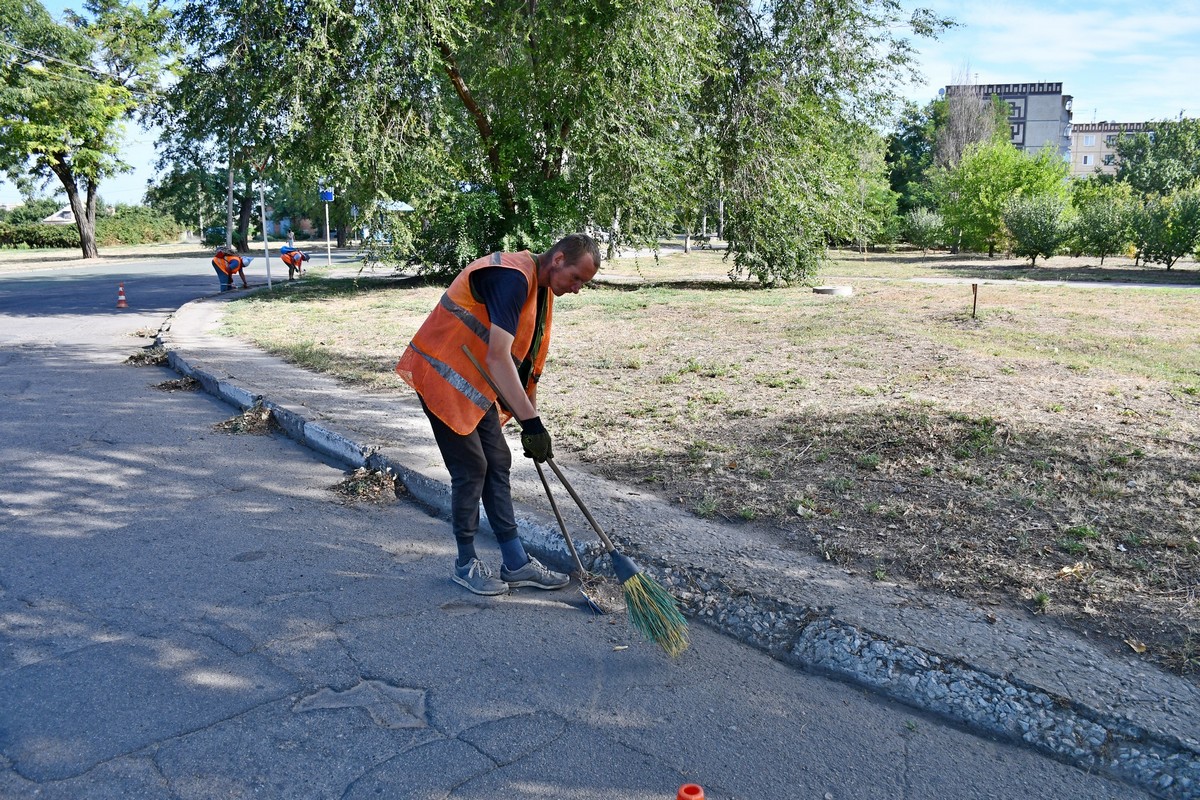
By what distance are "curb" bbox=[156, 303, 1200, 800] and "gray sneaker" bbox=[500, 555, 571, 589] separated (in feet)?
0.88

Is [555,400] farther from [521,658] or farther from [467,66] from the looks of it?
[467,66]

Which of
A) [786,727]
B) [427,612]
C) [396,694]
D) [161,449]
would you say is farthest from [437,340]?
[161,449]

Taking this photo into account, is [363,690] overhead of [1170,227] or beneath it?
beneath

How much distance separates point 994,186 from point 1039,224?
6.14 metres

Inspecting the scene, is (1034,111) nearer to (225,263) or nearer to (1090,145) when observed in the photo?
(1090,145)

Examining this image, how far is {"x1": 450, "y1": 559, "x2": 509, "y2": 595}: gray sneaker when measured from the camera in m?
4.08

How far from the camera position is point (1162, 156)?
59438mm

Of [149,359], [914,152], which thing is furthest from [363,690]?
[914,152]

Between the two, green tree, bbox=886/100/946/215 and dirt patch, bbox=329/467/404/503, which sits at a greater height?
green tree, bbox=886/100/946/215

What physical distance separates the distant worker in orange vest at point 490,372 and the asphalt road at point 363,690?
281mm

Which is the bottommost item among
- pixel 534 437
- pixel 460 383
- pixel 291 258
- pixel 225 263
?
pixel 534 437

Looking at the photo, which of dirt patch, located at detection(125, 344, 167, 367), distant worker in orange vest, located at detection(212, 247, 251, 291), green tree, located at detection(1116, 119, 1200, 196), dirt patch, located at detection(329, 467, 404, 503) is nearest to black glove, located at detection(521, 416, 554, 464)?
dirt patch, located at detection(329, 467, 404, 503)

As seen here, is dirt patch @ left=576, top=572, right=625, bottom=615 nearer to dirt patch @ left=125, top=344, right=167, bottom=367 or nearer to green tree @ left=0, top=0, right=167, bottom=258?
dirt patch @ left=125, top=344, right=167, bottom=367

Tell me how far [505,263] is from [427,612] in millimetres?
1574
